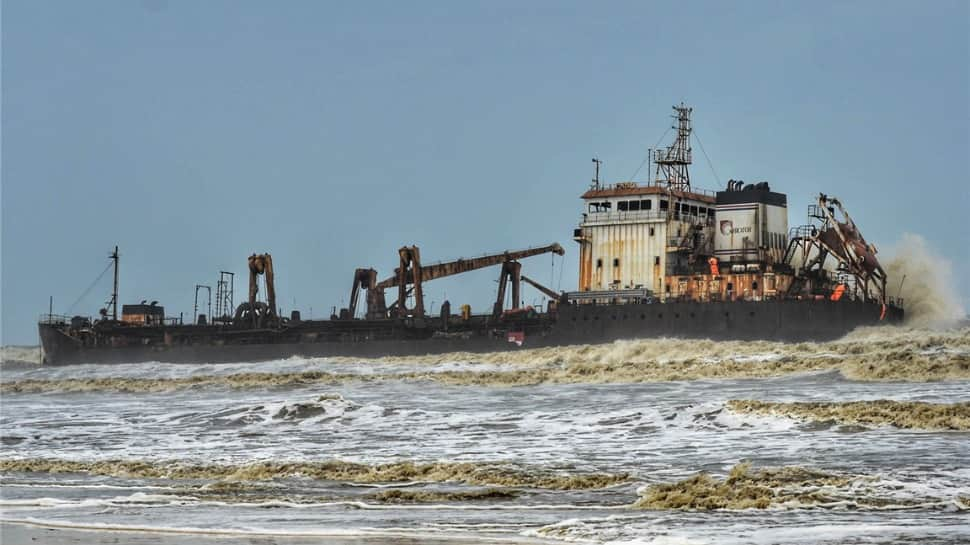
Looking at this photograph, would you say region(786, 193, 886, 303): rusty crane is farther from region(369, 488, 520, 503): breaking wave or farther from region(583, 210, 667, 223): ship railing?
region(369, 488, 520, 503): breaking wave

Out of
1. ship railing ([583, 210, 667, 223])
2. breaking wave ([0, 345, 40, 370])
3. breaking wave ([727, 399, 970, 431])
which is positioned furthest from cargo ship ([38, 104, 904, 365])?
breaking wave ([0, 345, 40, 370])

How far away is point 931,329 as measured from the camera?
168 feet

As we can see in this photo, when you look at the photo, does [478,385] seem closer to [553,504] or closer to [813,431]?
[813,431]

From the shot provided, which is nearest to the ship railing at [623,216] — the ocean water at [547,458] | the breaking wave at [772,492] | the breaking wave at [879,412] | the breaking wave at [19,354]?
the ocean water at [547,458]

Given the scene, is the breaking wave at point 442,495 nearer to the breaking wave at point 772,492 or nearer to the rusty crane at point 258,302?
the breaking wave at point 772,492

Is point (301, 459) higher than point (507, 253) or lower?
lower

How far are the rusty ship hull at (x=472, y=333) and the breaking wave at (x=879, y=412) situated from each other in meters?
23.4

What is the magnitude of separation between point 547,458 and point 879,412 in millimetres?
6673

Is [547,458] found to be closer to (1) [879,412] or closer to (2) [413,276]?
(1) [879,412]

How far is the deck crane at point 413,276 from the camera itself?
206 ft

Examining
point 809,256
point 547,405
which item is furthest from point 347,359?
point 547,405

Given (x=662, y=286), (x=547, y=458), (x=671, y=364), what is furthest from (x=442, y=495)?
(x=662, y=286)

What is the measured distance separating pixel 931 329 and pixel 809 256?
682cm

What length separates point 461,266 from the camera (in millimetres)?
65250
